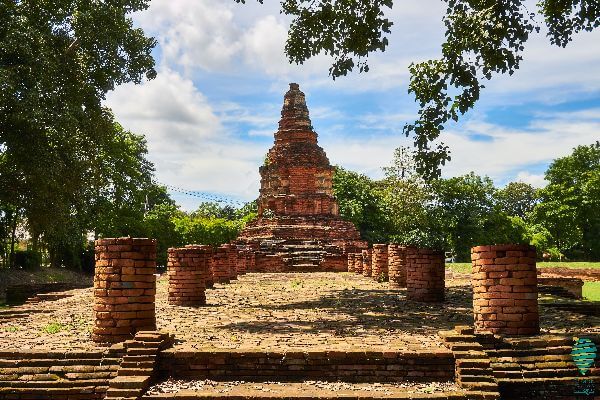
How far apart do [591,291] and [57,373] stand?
16.1m

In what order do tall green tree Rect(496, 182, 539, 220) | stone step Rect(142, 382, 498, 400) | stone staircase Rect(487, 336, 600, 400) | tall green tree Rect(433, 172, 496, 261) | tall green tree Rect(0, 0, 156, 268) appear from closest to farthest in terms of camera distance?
1. stone step Rect(142, 382, 498, 400)
2. stone staircase Rect(487, 336, 600, 400)
3. tall green tree Rect(0, 0, 156, 268)
4. tall green tree Rect(433, 172, 496, 261)
5. tall green tree Rect(496, 182, 539, 220)

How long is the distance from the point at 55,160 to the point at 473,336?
42.8 feet

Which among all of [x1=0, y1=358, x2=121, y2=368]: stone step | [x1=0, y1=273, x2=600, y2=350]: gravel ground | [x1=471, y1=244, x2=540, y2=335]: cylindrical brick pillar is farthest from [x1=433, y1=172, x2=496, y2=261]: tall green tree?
[x1=0, y1=358, x2=121, y2=368]: stone step

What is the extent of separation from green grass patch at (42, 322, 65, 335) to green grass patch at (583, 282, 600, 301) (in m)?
12.9

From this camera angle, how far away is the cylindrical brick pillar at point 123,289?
212 inches

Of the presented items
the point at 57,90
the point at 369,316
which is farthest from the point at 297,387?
the point at 57,90

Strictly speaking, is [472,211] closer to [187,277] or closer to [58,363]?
[187,277]

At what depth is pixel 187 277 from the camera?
884cm

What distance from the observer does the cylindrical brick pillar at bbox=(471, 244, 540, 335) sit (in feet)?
17.7

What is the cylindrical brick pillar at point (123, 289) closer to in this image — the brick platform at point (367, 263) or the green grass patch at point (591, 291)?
the brick platform at point (367, 263)

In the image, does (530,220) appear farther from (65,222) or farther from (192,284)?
(192,284)

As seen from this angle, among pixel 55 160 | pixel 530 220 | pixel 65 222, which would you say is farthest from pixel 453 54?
pixel 530 220

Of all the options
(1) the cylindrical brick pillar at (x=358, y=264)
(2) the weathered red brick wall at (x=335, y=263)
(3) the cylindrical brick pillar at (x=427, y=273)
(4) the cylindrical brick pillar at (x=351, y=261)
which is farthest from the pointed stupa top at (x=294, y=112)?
(3) the cylindrical brick pillar at (x=427, y=273)

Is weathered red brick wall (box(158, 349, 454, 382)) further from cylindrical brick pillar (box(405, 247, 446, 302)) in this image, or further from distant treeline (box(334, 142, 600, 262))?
distant treeline (box(334, 142, 600, 262))
